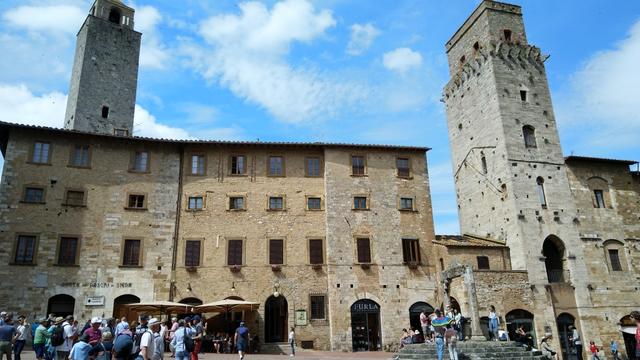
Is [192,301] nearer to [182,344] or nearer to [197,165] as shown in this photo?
[197,165]

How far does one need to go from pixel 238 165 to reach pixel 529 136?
1983 cm

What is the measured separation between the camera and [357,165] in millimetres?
30906

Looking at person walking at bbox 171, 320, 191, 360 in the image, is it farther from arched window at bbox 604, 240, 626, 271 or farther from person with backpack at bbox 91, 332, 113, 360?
arched window at bbox 604, 240, 626, 271

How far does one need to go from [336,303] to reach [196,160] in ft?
39.5

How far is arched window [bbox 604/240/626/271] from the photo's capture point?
31.5m

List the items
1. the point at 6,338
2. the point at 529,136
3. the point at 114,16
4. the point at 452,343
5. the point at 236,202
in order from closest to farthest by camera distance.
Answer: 1. the point at 6,338
2. the point at 452,343
3. the point at 236,202
4. the point at 529,136
5. the point at 114,16

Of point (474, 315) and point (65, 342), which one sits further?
point (474, 315)

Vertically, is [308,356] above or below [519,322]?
below

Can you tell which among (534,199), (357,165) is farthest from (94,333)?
(534,199)

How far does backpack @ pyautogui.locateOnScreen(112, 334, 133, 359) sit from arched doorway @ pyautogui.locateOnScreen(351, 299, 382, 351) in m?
19.5

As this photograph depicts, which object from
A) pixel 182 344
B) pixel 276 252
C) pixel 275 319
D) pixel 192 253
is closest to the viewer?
pixel 182 344

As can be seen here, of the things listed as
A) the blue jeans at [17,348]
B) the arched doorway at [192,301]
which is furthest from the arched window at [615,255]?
the blue jeans at [17,348]

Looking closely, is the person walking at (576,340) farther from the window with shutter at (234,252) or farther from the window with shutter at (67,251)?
the window with shutter at (67,251)

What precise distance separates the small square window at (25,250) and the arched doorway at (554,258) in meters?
29.9
